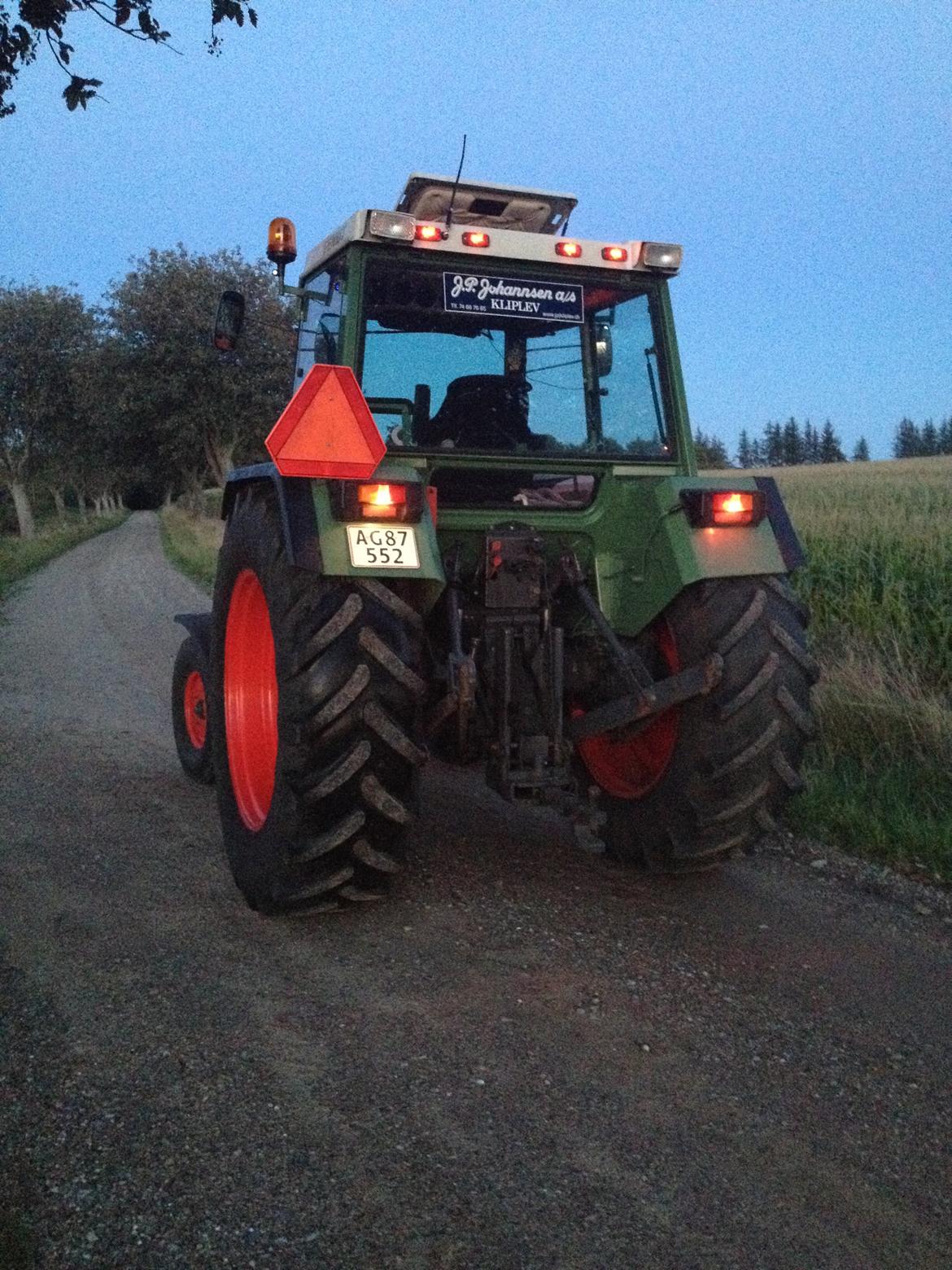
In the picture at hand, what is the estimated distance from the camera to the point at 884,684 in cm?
611

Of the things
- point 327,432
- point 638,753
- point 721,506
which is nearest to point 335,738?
point 327,432

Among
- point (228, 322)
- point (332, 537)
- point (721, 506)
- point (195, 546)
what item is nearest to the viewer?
point (332, 537)

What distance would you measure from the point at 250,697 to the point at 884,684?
3426 millimetres

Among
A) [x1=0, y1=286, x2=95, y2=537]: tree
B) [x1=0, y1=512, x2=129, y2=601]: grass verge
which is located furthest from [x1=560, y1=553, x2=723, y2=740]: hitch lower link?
[x1=0, y1=286, x2=95, y2=537]: tree

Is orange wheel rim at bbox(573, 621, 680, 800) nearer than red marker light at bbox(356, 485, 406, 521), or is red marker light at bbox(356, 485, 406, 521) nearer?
red marker light at bbox(356, 485, 406, 521)

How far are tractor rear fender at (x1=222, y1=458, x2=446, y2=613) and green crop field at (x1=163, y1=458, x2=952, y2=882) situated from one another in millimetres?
2226

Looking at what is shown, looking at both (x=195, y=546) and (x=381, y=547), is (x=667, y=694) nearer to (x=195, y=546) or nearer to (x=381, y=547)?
(x=381, y=547)

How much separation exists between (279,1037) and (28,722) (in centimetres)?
481

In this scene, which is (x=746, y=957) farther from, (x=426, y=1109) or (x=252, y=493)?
(x=252, y=493)

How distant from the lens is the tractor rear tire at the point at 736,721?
395 centimetres

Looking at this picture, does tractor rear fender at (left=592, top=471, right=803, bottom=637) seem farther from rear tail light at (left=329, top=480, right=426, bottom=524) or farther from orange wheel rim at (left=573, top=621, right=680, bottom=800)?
rear tail light at (left=329, top=480, right=426, bottom=524)

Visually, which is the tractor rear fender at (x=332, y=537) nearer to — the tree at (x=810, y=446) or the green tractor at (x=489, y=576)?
the green tractor at (x=489, y=576)

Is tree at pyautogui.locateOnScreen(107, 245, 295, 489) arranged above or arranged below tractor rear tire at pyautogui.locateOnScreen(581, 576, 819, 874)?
above

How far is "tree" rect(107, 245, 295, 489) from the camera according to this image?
83.0 ft
